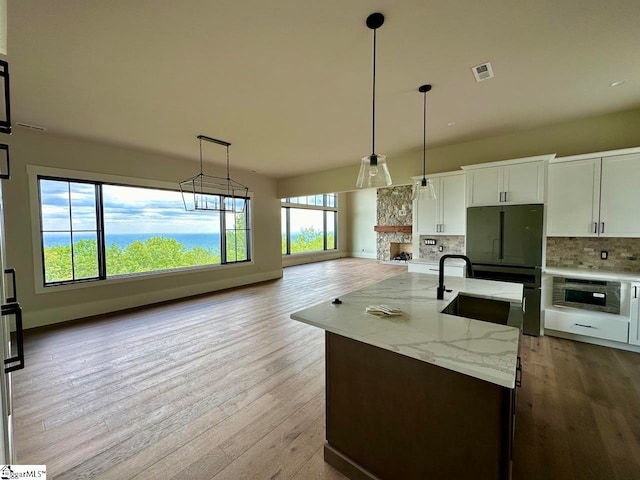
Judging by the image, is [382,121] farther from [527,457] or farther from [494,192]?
[527,457]

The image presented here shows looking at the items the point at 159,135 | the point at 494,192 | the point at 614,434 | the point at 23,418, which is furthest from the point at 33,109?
the point at 614,434

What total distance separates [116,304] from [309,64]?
16.1 feet

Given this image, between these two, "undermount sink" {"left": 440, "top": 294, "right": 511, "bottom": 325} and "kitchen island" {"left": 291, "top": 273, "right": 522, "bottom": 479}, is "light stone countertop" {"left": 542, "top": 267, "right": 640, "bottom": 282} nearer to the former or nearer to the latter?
"undermount sink" {"left": 440, "top": 294, "right": 511, "bottom": 325}

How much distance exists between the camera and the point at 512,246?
3.65m

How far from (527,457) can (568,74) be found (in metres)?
3.18

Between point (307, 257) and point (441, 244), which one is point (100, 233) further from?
point (307, 257)

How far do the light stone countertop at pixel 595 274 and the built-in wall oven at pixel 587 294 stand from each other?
2.4 inches

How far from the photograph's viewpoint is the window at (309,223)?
10.0 meters

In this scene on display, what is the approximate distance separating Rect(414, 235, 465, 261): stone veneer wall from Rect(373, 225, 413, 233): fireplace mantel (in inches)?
195

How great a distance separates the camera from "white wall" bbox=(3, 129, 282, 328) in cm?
373

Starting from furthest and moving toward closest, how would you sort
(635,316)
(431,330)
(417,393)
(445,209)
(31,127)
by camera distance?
1. (445,209)
2. (31,127)
3. (635,316)
4. (431,330)
5. (417,393)

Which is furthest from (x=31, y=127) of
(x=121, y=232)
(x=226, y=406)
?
(x=226, y=406)

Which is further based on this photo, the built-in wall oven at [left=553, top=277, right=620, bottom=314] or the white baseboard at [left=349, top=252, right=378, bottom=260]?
the white baseboard at [left=349, top=252, right=378, bottom=260]

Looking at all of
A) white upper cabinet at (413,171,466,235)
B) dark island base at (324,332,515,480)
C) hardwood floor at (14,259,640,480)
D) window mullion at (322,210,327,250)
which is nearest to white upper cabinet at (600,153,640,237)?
hardwood floor at (14,259,640,480)
